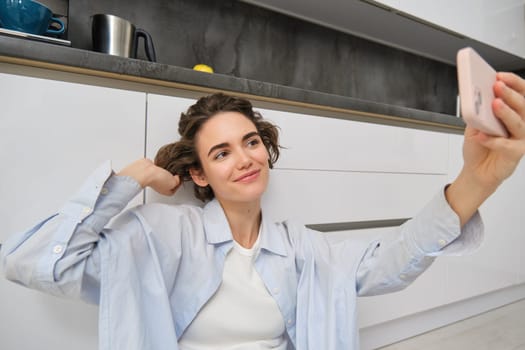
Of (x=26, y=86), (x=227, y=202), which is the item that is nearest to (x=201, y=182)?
(x=227, y=202)

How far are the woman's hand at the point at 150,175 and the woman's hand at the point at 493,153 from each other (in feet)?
1.86

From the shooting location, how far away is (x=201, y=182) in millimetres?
848

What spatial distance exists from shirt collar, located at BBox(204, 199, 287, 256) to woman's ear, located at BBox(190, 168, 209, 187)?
0.16ft

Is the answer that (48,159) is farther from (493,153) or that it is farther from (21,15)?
(493,153)

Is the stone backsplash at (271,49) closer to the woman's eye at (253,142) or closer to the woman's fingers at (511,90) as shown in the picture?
the woman's eye at (253,142)

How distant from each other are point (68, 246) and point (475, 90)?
1.99 ft

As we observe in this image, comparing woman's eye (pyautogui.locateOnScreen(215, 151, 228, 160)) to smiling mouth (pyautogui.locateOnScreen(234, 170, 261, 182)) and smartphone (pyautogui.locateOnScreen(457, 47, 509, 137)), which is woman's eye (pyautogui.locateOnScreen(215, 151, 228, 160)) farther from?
smartphone (pyautogui.locateOnScreen(457, 47, 509, 137))

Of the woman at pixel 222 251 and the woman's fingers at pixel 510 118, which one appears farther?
the woman at pixel 222 251

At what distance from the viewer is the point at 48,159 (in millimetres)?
743

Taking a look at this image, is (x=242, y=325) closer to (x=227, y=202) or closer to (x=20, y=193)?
(x=227, y=202)

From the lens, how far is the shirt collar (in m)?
0.75

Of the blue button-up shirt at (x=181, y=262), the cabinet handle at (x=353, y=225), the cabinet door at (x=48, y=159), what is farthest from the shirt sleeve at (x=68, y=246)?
the cabinet handle at (x=353, y=225)

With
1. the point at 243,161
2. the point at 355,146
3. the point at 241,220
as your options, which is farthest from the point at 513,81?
the point at 355,146

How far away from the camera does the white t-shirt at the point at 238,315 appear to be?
726 mm
